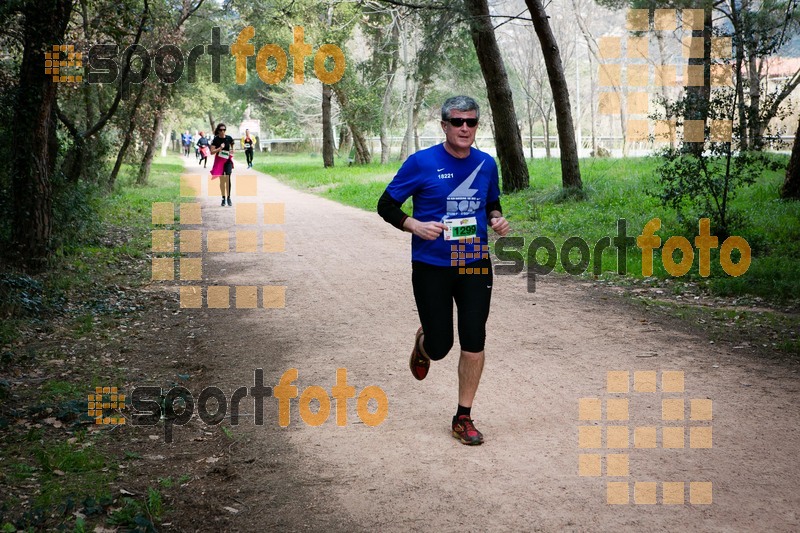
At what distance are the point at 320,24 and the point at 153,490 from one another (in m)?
32.6

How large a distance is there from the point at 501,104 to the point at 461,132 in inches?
621

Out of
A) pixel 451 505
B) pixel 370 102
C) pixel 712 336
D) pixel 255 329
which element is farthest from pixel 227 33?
pixel 451 505

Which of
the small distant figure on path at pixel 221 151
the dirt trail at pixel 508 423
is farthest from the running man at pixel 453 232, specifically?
the small distant figure on path at pixel 221 151

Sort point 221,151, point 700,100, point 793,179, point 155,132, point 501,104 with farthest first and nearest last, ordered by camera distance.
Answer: point 155,132
point 221,151
point 501,104
point 793,179
point 700,100

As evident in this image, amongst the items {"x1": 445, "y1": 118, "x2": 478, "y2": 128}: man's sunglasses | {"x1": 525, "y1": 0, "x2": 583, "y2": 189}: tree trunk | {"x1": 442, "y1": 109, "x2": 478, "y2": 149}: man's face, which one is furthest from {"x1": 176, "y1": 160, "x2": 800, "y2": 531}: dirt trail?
{"x1": 525, "y1": 0, "x2": 583, "y2": 189}: tree trunk

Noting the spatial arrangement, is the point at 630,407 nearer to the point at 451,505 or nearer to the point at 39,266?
the point at 451,505

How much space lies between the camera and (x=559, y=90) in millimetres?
18078

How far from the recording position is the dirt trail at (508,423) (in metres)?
4.48

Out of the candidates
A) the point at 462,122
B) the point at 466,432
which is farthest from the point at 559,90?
the point at 466,432

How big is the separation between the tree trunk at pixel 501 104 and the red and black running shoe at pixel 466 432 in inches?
588

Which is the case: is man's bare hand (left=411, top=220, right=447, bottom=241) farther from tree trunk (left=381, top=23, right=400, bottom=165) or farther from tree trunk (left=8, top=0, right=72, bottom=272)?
tree trunk (left=381, top=23, right=400, bottom=165)

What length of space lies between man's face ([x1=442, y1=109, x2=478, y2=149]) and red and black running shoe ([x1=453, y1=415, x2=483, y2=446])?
1878 millimetres

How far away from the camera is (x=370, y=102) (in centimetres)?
3906

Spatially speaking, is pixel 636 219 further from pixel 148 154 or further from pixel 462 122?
pixel 148 154
